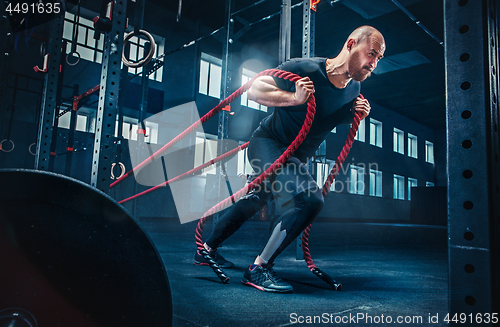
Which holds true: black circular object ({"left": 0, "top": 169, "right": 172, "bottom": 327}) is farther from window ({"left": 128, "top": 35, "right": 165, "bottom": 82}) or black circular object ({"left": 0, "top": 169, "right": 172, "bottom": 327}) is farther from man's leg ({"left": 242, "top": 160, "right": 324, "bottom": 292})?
window ({"left": 128, "top": 35, "right": 165, "bottom": 82})

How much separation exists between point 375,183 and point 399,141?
3.13 metres

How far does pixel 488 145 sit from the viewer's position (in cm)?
72

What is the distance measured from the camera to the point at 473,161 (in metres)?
0.73

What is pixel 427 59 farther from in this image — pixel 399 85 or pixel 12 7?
pixel 12 7

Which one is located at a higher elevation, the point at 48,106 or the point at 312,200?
the point at 48,106

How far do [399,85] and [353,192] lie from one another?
4.83 metres

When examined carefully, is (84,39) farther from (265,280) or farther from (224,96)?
(265,280)

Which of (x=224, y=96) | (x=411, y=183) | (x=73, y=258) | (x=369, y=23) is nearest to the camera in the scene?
(x=73, y=258)

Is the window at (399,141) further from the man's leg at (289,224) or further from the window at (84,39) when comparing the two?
the man's leg at (289,224)

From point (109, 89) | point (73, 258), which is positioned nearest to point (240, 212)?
point (109, 89)

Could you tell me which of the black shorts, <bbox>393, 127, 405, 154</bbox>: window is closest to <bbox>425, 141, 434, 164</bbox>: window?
<bbox>393, 127, 405, 154</bbox>: window

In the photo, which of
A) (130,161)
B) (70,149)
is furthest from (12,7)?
(130,161)

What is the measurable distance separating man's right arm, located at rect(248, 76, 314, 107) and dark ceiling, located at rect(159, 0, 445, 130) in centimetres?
544

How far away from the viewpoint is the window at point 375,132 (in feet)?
51.0
